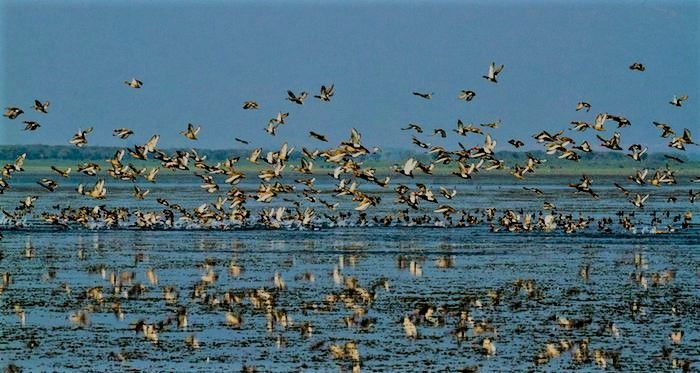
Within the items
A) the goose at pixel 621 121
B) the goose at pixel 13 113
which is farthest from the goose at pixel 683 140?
the goose at pixel 13 113

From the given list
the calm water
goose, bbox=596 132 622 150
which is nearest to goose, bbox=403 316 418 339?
the calm water

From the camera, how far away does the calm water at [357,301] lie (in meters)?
24.4

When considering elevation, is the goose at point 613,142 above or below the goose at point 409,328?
above

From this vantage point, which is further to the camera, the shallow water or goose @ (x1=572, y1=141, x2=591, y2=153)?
goose @ (x1=572, y1=141, x2=591, y2=153)

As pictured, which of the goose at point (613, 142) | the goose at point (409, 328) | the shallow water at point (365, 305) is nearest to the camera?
the shallow water at point (365, 305)

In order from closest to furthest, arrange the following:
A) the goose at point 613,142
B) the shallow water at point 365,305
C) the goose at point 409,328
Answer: the shallow water at point 365,305 < the goose at point 409,328 < the goose at point 613,142

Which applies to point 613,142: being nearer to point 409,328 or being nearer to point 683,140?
point 683,140

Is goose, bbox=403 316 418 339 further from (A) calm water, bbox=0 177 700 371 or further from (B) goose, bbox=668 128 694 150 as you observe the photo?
(B) goose, bbox=668 128 694 150

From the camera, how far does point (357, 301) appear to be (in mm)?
31656

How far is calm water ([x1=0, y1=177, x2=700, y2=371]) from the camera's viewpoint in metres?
24.4

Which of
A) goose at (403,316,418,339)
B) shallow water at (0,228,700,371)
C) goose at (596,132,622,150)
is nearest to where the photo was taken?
shallow water at (0,228,700,371)

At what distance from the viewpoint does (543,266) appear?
40.3 m

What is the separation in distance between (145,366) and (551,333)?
27.7 ft

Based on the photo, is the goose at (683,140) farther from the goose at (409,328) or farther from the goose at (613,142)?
the goose at (409,328)
